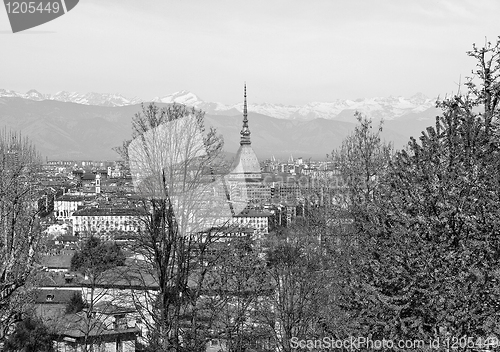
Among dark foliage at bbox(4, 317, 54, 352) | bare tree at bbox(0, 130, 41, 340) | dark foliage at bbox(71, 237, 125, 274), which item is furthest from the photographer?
dark foliage at bbox(71, 237, 125, 274)

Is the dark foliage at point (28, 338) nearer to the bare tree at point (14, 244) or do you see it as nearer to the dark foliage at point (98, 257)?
→ the bare tree at point (14, 244)

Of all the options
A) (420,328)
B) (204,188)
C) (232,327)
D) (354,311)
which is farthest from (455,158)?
(232,327)

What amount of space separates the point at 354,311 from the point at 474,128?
2803 millimetres

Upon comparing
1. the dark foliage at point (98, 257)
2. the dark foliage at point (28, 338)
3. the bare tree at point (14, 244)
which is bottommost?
the dark foliage at point (98, 257)

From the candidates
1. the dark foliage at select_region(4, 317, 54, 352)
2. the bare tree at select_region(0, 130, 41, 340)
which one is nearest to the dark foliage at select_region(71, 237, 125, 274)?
the bare tree at select_region(0, 130, 41, 340)

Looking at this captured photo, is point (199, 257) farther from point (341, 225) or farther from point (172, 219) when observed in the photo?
point (341, 225)

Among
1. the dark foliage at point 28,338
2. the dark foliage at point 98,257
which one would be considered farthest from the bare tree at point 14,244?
the dark foliage at point 98,257

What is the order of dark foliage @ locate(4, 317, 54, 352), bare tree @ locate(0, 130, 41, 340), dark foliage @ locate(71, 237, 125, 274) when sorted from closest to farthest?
bare tree @ locate(0, 130, 41, 340) → dark foliage @ locate(4, 317, 54, 352) → dark foliage @ locate(71, 237, 125, 274)

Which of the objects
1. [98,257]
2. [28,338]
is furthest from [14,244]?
[98,257]

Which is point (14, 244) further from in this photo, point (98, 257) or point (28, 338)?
point (98, 257)

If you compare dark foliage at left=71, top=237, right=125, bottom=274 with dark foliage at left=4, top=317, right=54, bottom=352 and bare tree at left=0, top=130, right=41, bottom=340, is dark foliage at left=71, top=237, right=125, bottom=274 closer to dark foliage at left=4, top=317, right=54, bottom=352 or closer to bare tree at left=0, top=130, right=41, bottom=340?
bare tree at left=0, top=130, right=41, bottom=340

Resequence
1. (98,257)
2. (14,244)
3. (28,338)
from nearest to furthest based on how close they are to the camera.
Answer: (14,244), (28,338), (98,257)

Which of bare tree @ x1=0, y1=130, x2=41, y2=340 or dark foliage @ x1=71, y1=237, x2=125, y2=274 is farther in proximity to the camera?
dark foliage @ x1=71, y1=237, x2=125, y2=274

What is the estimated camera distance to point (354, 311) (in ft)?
26.9
